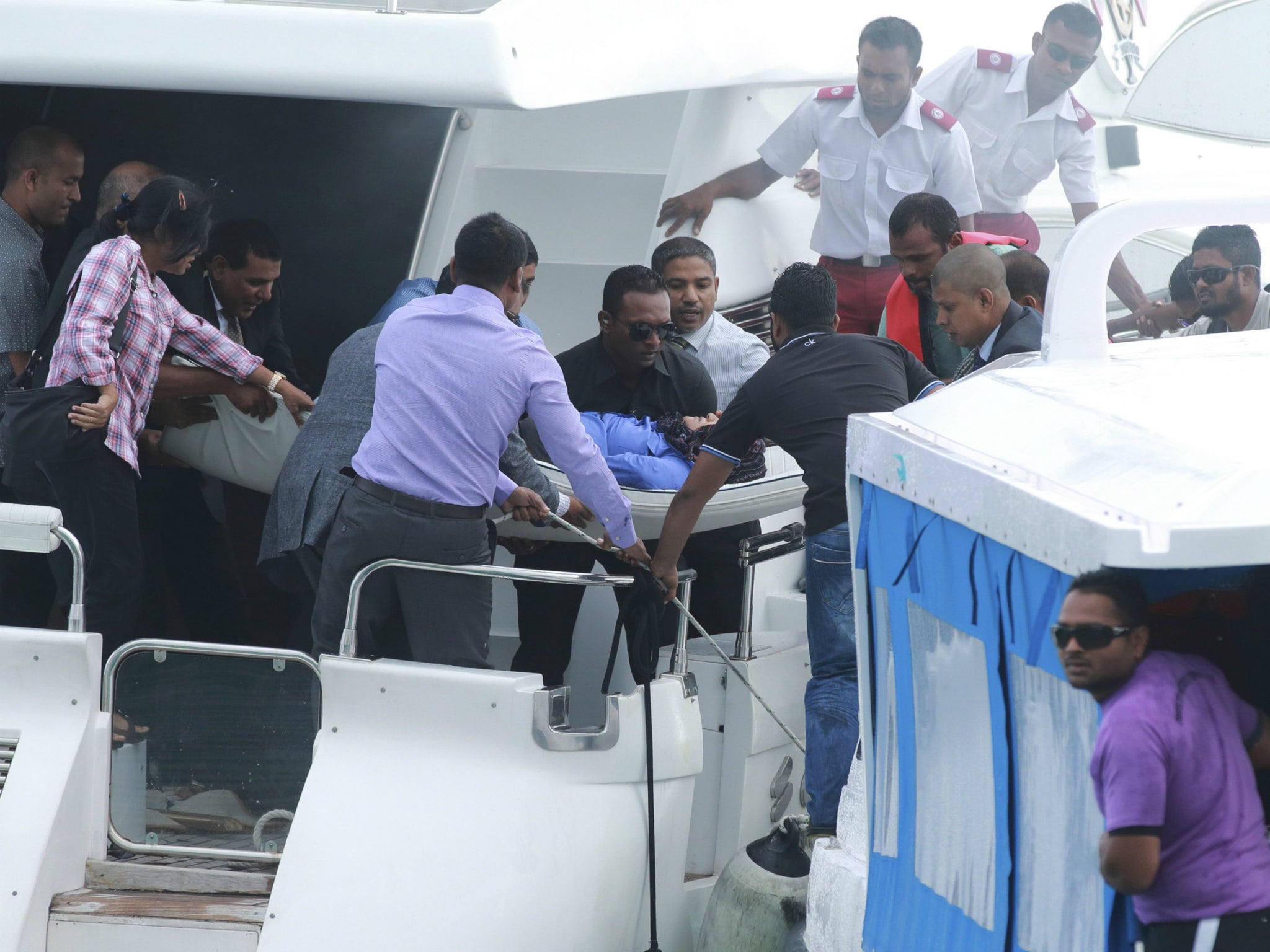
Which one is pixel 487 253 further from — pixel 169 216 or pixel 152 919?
pixel 152 919

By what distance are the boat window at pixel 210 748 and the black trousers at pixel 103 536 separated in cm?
38

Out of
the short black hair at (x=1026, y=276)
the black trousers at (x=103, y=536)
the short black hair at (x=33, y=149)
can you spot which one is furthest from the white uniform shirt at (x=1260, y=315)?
the short black hair at (x=33, y=149)

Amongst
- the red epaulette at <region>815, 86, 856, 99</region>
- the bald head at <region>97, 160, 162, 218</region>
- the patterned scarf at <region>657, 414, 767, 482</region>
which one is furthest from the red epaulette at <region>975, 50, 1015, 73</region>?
the bald head at <region>97, 160, 162, 218</region>

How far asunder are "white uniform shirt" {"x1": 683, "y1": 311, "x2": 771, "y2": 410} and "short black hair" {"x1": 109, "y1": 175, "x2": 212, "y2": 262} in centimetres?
154

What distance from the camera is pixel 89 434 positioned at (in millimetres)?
3600

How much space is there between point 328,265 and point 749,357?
1.52 m

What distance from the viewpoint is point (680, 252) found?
4.48m

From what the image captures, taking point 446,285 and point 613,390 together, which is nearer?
point 446,285

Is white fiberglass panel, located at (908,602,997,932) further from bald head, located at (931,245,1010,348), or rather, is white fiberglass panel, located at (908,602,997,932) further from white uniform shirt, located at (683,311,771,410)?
white uniform shirt, located at (683,311,771,410)

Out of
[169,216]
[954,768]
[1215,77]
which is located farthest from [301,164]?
[1215,77]

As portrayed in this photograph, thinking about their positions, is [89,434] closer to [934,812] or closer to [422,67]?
[422,67]

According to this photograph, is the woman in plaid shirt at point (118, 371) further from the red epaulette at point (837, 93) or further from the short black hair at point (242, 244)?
the red epaulette at point (837, 93)

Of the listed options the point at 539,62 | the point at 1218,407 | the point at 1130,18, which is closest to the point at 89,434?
the point at 539,62

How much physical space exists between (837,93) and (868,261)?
0.60 meters
